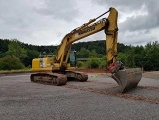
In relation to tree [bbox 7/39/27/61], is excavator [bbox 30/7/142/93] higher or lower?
lower

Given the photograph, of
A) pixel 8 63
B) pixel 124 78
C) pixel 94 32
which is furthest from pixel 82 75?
pixel 8 63

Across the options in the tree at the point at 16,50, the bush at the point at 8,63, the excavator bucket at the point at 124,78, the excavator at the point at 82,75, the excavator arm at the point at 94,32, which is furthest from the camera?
the tree at the point at 16,50

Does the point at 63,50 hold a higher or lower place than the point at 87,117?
higher

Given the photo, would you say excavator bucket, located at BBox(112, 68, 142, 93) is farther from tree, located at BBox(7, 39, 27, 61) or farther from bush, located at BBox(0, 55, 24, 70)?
tree, located at BBox(7, 39, 27, 61)

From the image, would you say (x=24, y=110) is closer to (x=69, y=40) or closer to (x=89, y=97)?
(x=89, y=97)

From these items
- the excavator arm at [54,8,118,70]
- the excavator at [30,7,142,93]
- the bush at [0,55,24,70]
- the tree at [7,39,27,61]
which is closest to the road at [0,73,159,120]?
the excavator at [30,7,142,93]

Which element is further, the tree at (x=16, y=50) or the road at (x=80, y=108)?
the tree at (x=16, y=50)

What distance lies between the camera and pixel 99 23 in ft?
51.0

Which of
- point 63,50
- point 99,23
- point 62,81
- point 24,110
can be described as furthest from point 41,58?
point 24,110

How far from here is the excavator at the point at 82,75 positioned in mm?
12250

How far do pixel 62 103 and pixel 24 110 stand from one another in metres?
1.60

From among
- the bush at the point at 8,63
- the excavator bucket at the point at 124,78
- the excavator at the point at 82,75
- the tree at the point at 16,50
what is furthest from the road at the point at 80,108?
the tree at the point at 16,50

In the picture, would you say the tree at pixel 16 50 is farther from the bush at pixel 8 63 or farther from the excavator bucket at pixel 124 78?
the excavator bucket at pixel 124 78

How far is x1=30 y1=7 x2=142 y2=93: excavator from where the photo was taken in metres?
12.2
